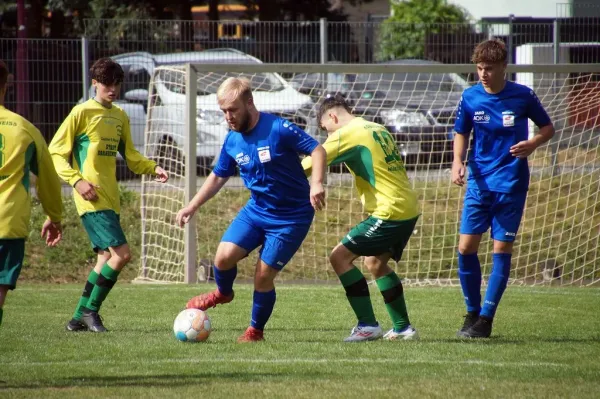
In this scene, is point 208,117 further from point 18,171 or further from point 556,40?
point 18,171

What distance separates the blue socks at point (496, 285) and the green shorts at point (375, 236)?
33.2 inches

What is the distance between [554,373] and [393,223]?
1659 mm

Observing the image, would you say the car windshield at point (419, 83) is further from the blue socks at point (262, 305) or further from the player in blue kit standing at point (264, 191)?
the blue socks at point (262, 305)

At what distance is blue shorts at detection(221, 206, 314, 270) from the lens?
22.3 ft

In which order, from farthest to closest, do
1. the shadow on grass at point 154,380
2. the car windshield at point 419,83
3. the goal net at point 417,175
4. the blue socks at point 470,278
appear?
the car windshield at point 419,83 < the goal net at point 417,175 < the blue socks at point 470,278 < the shadow on grass at point 154,380

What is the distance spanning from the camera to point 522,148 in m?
7.15

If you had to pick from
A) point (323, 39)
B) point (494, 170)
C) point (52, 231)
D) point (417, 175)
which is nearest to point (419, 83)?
point (417, 175)

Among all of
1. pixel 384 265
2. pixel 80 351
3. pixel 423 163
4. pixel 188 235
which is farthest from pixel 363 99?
pixel 80 351

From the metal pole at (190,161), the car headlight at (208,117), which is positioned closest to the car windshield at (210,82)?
the car headlight at (208,117)

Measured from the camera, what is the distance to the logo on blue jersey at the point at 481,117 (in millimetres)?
7359

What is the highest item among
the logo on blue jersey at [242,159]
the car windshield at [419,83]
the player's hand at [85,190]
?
the car windshield at [419,83]

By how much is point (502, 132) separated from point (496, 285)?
1149mm

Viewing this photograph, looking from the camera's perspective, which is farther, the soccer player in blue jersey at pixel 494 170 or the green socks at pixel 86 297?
the green socks at pixel 86 297

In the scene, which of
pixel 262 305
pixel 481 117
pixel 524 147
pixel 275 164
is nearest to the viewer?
pixel 275 164
